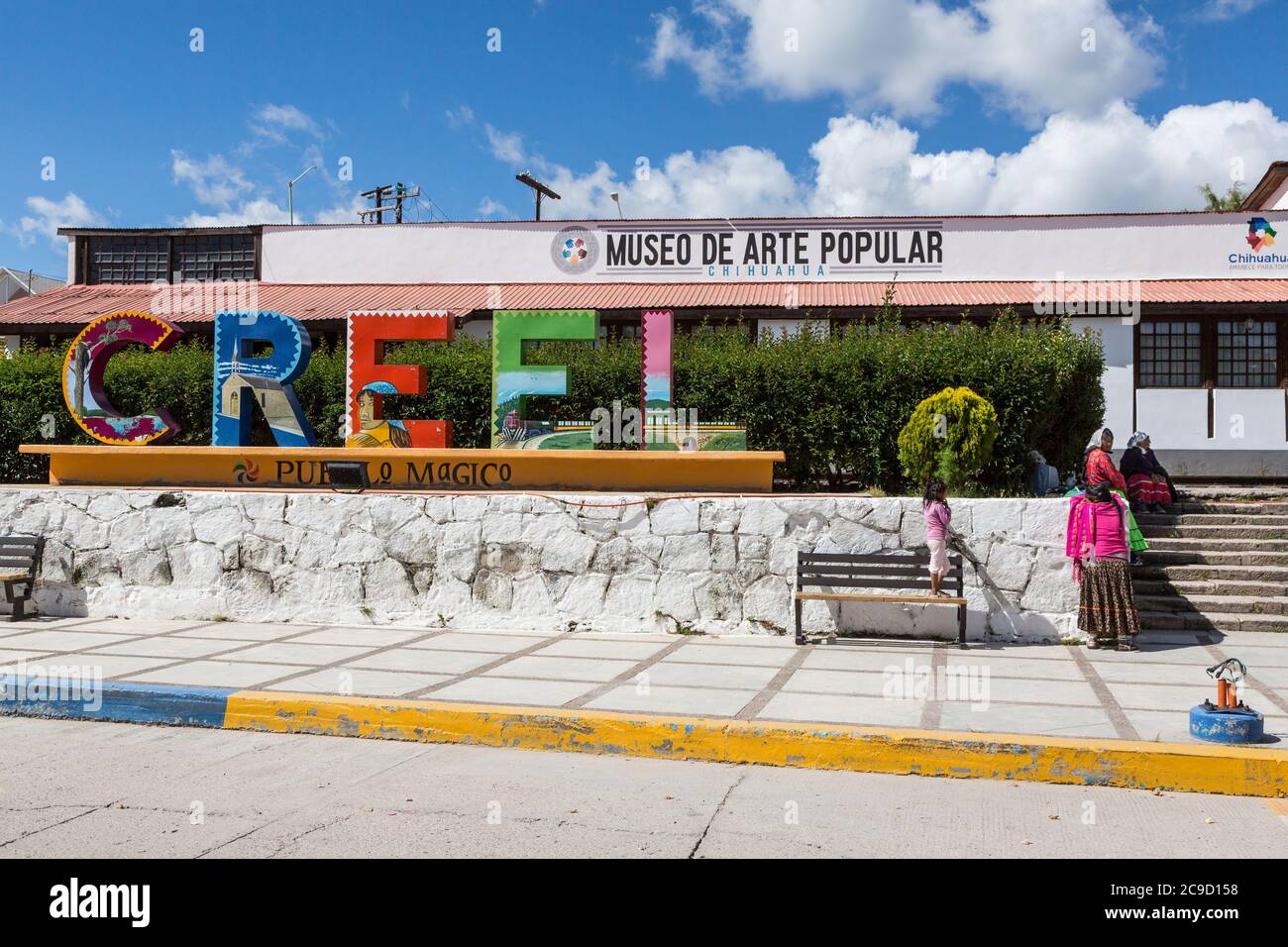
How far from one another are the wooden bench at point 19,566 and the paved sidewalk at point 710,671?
1.66 feet

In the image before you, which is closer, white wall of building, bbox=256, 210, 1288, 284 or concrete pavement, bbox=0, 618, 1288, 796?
concrete pavement, bbox=0, 618, 1288, 796

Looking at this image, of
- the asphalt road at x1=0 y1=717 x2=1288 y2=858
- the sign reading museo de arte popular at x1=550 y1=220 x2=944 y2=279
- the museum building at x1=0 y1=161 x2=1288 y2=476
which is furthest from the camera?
the sign reading museo de arte popular at x1=550 y1=220 x2=944 y2=279

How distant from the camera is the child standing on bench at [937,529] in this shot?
345 inches

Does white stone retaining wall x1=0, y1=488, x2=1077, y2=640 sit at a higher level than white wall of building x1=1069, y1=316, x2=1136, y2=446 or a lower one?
lower

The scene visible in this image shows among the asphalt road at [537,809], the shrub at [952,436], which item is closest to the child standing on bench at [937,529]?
the shrub at [952,436]

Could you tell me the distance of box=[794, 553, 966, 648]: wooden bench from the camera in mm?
8773

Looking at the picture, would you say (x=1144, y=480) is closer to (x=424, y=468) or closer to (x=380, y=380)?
(x=424, y=468)

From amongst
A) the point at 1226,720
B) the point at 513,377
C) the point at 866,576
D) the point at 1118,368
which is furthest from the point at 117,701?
the point at 1118,368

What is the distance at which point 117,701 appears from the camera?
668cm

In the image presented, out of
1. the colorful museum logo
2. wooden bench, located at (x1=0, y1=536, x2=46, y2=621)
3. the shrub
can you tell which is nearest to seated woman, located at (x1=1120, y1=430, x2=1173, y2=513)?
the shrub

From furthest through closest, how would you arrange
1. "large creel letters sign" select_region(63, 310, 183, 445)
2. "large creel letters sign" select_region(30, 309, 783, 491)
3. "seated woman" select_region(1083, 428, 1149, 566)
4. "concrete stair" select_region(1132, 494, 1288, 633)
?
"large creel letters sign" select_region(63, 310, 183, 445) < "large creel letters sign" select_region(30, 309, 783, 491) < "concrete stair" select_region(1132, 494, 1288, 633) < "seated woman" select_region(1083, 428, 1149, 566)

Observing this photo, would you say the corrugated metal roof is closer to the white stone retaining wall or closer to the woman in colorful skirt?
the white stone retaining wall

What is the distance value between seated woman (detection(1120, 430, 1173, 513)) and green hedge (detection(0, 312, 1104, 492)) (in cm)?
57

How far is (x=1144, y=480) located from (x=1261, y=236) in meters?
9.50
